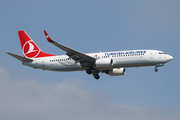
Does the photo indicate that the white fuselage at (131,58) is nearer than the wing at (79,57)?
No

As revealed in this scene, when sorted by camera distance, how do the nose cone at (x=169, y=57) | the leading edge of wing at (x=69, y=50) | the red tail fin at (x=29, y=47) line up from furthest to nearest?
the red tail fin at (x=29, y=47) → the nose cone at (x=169, y=57) → the leading edge of wing at (x=69, y=50)

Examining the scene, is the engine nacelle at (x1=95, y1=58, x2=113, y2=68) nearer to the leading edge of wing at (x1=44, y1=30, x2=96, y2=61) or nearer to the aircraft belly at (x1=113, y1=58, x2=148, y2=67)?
the leading edge of wing at (x1=44, y1=30, x2=96, y2=61)

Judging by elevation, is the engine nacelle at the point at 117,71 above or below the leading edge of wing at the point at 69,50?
below

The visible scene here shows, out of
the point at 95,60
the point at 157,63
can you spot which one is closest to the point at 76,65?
the point at 95,60

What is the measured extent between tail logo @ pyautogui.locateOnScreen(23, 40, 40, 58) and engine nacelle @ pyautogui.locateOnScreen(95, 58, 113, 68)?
12697 millimetres

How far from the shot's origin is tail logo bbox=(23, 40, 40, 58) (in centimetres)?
5991

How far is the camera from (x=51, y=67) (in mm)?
56406

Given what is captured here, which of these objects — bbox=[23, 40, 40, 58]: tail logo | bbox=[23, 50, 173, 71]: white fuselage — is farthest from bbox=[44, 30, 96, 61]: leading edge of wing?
bbox=[23, 40, 40, 58]: tail logo

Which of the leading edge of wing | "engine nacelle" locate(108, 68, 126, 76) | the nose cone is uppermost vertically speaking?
the leading edge of wing

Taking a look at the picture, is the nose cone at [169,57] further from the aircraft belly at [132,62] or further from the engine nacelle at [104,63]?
the engine nacelle at [104,63]

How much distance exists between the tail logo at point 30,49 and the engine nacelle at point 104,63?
Result: 1270 cm

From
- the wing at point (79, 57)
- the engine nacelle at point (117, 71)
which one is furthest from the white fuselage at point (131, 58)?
the engine nacelle at point (117, 71)

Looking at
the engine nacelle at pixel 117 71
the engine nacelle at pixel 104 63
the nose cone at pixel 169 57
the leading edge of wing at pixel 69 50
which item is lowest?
the engine nacelle at pixel 117 71

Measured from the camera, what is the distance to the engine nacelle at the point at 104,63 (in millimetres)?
52188
